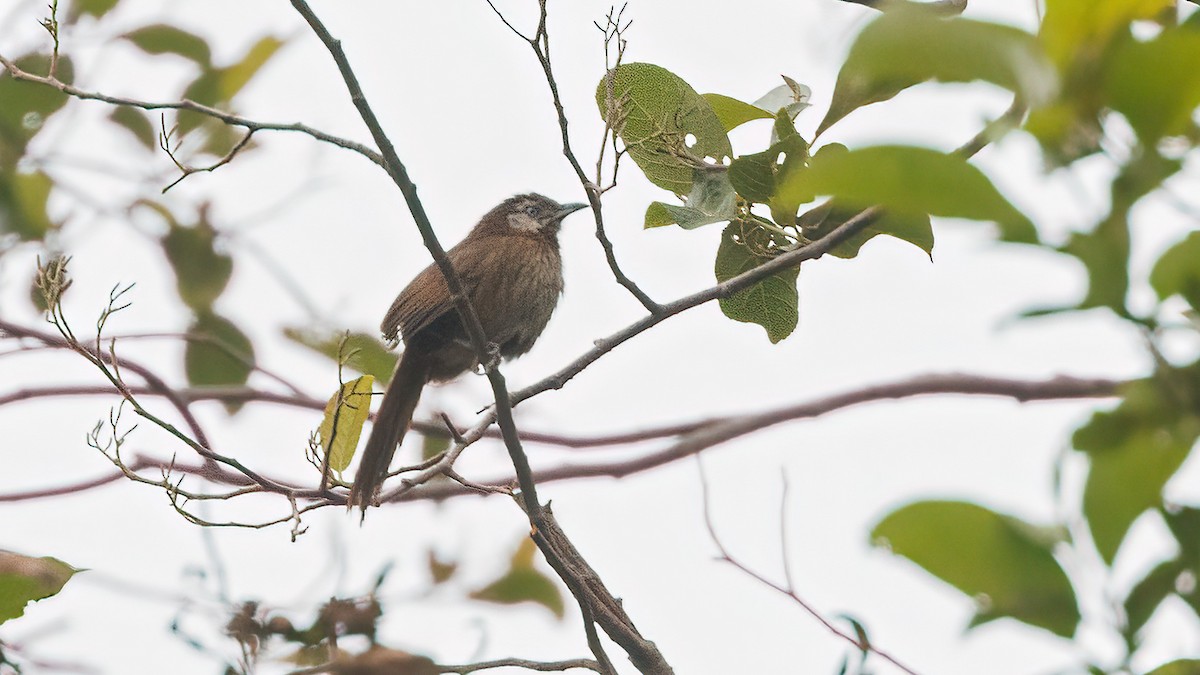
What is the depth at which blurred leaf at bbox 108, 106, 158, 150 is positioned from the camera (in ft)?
13.4

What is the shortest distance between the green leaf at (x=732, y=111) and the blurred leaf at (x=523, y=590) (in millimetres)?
1043

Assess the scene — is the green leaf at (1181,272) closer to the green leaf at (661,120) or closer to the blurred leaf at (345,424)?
the green leaf at (661,120)

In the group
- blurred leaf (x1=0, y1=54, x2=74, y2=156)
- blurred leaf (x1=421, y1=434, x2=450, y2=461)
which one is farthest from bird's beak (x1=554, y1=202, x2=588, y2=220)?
blurred leaf (x1=0, y1=54, x2=74, y2=156)

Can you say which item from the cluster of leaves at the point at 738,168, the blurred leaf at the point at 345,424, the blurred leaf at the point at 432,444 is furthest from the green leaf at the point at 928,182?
the blurred leaf at the point at 432,444

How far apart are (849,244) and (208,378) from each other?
230 centimetres

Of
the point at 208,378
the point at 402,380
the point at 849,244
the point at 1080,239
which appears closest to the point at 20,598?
the point at 1080,239

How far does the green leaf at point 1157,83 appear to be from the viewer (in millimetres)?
836

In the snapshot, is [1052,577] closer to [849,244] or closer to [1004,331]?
[1004,331]

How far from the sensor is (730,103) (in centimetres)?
265

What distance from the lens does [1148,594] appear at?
92 centimetres

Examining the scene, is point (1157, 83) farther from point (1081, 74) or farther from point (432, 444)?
point (432, 444)

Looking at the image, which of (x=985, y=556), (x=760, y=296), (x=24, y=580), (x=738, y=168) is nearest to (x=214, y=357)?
(x=760, y=296)

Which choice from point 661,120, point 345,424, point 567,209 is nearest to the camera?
point 661,120

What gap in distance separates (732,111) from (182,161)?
1.97 m
